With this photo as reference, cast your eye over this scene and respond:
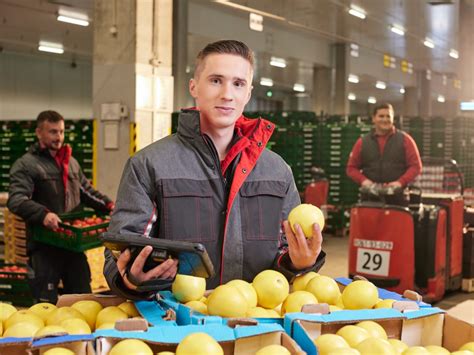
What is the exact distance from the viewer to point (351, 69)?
2212 cm

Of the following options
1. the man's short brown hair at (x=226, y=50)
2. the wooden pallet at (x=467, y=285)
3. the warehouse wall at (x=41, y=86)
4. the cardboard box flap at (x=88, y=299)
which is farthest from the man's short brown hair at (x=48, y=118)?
the warehouse wall at (x=41, y=86)

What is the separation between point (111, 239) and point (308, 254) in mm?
667

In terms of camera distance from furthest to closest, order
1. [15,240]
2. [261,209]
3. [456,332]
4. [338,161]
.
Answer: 1. [338,161]
2. [15,240]
3. [261,209]
4. [456,332]

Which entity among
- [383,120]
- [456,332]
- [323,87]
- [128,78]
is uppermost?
[323,87]

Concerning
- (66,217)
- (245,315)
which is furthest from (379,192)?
(245,315)

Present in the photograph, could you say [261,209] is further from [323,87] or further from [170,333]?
[323,87]

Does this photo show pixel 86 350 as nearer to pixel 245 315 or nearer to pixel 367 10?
pixel 245 315

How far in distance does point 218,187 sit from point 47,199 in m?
3.54

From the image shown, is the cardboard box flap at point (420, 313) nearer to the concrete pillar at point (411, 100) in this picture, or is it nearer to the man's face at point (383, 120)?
the man's face at point (383, 120)

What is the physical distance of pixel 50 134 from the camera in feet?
Result: 17.3

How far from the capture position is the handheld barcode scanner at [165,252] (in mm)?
1646

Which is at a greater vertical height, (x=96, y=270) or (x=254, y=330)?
(x=254, y=330)

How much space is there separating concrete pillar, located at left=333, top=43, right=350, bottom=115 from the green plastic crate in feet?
52.7

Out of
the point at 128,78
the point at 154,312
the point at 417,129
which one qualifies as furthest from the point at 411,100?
the point at 154,312
